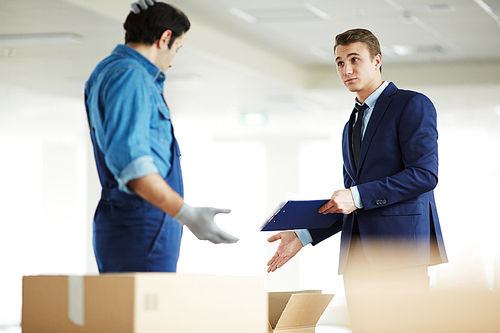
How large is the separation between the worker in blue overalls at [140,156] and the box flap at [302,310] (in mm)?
248

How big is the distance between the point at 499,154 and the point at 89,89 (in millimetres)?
7703

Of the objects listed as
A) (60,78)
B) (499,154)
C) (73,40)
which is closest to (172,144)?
(73,40)

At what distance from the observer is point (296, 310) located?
150 centimetres

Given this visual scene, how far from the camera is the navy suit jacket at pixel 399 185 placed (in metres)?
1.72

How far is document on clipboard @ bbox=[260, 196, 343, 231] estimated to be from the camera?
163 centimetres

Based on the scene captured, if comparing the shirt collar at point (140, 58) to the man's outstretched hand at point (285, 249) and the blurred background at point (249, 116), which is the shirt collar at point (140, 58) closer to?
the man's outstretched hand at point (285, 249)

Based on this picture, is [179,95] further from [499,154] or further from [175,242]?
[175,242]

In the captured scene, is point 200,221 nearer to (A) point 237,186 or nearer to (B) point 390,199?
(B) point 390,199

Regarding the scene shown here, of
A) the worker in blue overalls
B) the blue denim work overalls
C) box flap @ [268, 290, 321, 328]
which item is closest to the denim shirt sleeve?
the worker in blue overalls

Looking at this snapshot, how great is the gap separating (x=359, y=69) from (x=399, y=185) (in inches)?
15.6

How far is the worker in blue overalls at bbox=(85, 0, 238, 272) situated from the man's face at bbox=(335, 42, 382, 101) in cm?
59

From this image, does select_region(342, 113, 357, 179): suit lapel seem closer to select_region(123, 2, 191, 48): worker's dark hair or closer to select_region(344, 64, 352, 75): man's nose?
select_region(344, 64, 352, 75): man's nose

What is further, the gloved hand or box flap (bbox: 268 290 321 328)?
box flap (bbox: 268 290 321 328)

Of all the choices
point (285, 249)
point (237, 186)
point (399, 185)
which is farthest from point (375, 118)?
point (237, 186)
